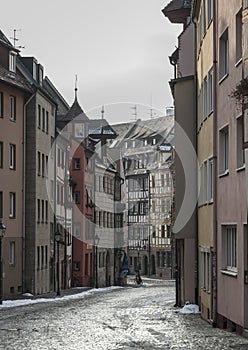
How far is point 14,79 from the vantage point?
1860 inches

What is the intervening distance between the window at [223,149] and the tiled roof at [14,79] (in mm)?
23550

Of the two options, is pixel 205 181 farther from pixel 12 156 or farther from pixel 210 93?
pixel 12 156

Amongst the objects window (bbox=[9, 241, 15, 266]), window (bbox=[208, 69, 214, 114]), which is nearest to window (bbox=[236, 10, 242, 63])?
window (bbox=[208, 69, 214, 114])

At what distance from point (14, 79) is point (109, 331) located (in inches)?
1051

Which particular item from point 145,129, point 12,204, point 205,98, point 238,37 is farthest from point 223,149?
point 145,129

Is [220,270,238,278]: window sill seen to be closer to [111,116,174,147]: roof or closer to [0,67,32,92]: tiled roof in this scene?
[0,67,32,92]: tiled roof

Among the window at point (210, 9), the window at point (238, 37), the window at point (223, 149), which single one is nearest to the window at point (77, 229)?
the window at point (210, 9)

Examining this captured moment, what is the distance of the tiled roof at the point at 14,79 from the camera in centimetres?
4573

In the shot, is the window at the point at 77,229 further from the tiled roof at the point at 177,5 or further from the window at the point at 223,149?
the window at the point at 223,149

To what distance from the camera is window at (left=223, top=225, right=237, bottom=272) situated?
71.6 ft

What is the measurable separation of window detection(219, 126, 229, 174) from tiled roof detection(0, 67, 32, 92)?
23.5 meters

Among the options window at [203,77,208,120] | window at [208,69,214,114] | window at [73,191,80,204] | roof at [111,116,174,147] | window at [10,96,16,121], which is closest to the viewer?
window at [208,69,214,114]

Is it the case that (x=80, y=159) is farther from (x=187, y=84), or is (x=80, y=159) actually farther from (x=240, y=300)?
(x=240, y=300)

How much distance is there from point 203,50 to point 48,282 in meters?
29.6
